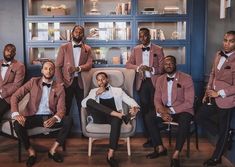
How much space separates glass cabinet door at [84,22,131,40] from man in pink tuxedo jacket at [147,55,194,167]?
1.42 metres

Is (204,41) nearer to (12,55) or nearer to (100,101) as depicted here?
(100,101)

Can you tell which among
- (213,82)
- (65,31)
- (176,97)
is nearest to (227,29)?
(213,82)

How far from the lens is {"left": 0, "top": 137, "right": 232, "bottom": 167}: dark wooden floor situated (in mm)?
4164

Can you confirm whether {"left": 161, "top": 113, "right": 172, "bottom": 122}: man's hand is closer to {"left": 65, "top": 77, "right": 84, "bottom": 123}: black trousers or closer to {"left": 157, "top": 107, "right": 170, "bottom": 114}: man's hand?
{"left": 157, "top": 107, "right": 170, "bottom": 114}: man's hand

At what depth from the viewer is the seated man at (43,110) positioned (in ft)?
13.6

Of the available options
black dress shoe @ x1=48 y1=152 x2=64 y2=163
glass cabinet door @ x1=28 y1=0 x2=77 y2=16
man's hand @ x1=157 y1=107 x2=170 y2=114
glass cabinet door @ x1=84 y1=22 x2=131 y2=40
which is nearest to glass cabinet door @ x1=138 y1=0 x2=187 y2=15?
glass cabinet door @ x1=84 y1=22 x2=131 y2=40

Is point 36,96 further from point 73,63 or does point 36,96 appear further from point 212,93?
point 212,93

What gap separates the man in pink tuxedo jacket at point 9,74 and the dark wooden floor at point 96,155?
2.55ft

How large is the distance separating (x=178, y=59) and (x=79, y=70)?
5.86ft

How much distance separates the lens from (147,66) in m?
4.99

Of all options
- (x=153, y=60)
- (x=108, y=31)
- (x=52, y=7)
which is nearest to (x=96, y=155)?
(x=153, y=60)

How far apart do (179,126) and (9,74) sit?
97.3 inches

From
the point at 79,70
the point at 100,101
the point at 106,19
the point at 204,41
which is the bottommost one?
the point at 100,101

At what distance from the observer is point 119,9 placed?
224 inches
